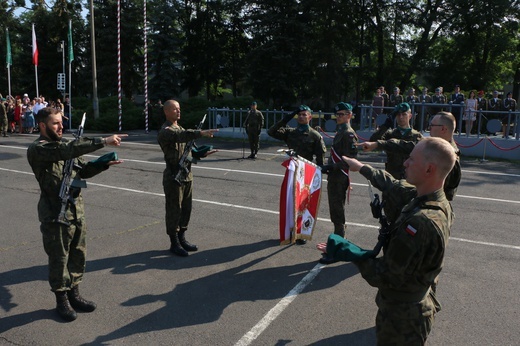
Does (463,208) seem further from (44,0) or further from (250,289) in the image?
(44,0)

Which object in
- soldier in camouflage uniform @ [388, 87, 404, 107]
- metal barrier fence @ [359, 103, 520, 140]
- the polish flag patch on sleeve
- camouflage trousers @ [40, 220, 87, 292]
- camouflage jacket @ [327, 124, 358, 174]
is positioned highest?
soldier in camouflage uniform @ [388, 87, 404, 107]

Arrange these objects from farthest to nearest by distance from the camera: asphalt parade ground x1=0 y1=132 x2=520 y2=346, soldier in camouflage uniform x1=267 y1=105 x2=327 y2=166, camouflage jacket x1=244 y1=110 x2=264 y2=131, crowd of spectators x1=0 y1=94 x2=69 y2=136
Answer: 1. crowd of spectators x1=0 y1=94 x2=69 y2=136
2. camouflage jacket x1=244 y1=110 x2=264 y2=131
3. soldier in camouflage uniform x1=267 y1=105 x2=327 y2=166
4. asphalt parade ground x1=0 y1=132 x2=520 y2=346

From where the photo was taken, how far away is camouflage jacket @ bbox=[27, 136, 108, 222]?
14.3 feet

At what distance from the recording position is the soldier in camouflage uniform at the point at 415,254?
2.73 m

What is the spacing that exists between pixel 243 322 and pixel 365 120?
16870 mm

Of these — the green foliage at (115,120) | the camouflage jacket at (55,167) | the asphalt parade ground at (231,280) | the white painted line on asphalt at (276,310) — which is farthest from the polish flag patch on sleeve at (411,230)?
the green foliage at (115,120)

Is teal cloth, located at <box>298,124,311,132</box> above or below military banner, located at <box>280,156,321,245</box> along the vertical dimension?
above

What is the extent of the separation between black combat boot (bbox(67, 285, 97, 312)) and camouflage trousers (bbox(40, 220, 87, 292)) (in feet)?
0.45

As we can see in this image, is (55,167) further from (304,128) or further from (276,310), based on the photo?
(304,128)

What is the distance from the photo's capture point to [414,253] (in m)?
2.71

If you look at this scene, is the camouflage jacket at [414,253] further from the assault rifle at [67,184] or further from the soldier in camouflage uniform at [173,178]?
the soldier in camouflage uniform at [173,178]

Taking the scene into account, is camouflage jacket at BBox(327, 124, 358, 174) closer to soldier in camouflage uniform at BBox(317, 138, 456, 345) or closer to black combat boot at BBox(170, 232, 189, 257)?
black combat boot at BBox(170, 232, 189, 257)

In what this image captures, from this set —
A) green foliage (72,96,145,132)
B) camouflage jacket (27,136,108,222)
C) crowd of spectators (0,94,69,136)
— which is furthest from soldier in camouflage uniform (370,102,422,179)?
green foliage (72,96,145,132)

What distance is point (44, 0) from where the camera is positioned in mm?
45562
